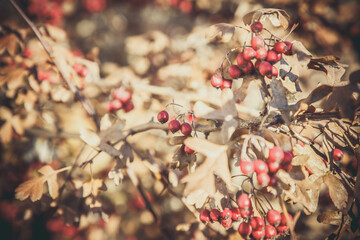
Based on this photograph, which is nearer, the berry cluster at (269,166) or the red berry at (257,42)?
the berry cluster at (269,166)

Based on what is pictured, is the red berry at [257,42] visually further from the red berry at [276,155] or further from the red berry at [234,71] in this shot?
the red berry at [276,155]

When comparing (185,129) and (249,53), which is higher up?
(249,53)

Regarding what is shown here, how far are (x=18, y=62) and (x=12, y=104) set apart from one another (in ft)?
1.55

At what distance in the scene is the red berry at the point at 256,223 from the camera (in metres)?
1.04

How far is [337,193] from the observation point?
3.30 feet

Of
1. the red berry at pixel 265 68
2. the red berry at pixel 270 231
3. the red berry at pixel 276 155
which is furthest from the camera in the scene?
the red berry at pixel 270 231

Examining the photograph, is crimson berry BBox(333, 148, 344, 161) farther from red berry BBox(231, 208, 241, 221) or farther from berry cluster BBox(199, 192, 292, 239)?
red berry BBox(231, 208, 241, 221)

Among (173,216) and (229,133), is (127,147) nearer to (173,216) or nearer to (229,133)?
(229,133)

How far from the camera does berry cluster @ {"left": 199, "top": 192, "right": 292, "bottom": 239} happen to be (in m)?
1.03

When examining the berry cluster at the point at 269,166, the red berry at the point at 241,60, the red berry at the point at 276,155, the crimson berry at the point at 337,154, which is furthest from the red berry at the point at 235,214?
the red berry at the point at 241,60

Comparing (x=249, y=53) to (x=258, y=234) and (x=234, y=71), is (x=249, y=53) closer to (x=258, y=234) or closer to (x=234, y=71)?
(x=234, y=71)

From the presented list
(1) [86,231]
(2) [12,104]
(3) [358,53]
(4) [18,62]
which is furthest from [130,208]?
(3) [358,53]

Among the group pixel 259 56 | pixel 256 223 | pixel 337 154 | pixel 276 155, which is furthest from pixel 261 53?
pixel 256 223

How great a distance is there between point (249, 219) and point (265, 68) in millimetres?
777
